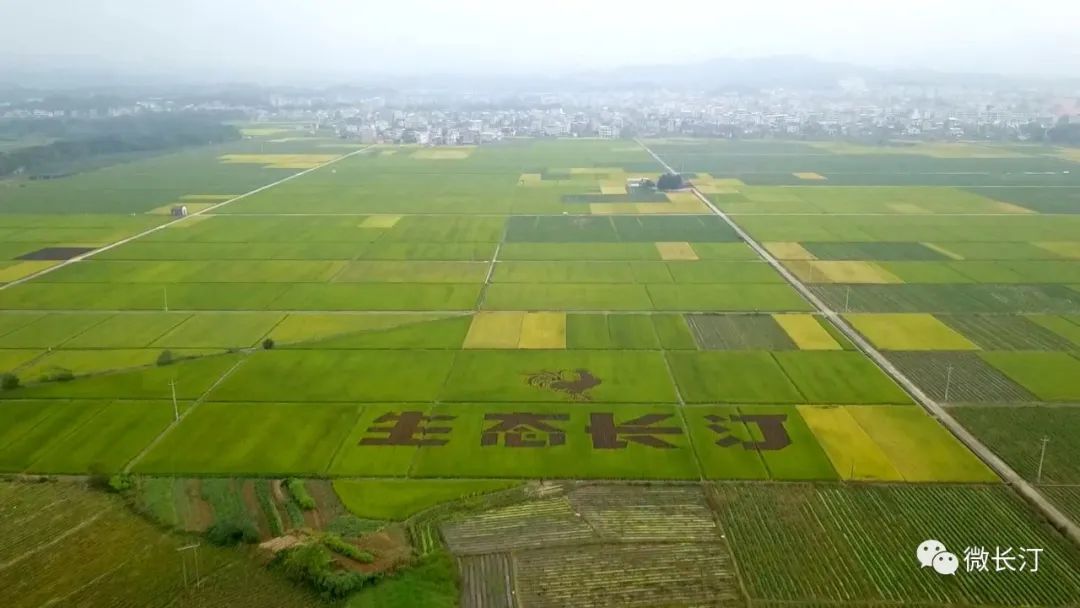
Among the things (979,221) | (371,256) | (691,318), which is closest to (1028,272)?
(979,221)

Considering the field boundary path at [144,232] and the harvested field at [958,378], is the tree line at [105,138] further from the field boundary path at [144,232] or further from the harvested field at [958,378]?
the harvested field at [958,378]

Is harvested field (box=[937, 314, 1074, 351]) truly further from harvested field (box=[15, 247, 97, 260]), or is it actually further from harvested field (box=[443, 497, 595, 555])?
harvested field (box=[15, 247, 97, 260])

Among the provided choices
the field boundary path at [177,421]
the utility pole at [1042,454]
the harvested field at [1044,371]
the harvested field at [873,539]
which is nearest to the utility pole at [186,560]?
the field boundary path at [177,421]

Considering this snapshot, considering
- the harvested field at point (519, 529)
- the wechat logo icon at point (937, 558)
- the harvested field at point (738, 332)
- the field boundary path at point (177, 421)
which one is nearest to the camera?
the wechat logo icon at point (937, 558)

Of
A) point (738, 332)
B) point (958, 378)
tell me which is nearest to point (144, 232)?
point (738, 332)

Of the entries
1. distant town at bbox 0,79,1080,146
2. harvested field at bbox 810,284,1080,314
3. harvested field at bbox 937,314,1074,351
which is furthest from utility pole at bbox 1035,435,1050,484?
distant town at bbox 0,79,1080,146

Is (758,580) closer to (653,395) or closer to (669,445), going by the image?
(669,445)
